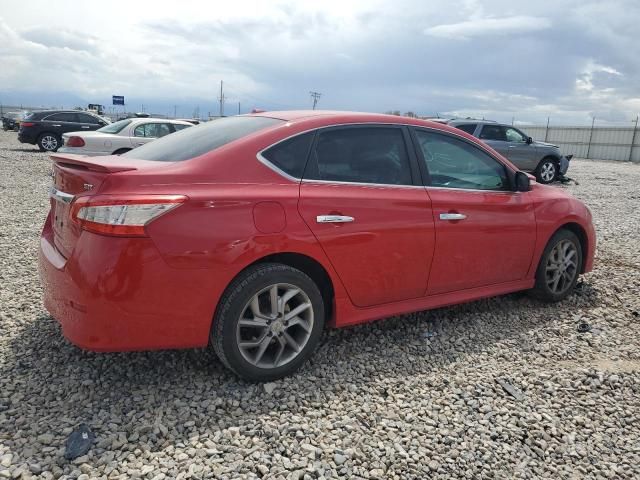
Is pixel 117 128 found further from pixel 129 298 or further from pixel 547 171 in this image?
pixel 547 171

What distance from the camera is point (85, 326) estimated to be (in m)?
2.65

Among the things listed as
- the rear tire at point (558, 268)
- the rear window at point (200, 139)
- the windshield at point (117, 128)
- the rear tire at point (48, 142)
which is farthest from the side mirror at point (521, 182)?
the rear tire at point (48, 142)

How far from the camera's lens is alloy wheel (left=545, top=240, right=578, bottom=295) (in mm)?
4527

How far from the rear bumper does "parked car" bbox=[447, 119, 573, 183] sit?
1247 cm

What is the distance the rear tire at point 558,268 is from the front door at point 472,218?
0.27 meters

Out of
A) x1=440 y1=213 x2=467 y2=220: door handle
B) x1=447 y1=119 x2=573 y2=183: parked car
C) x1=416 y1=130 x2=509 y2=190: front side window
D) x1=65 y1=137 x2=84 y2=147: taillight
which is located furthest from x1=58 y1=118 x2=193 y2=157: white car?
x1=440 y1=213 x2=467 y2=220: door handle

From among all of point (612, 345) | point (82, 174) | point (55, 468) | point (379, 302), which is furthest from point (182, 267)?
point (612, 345)

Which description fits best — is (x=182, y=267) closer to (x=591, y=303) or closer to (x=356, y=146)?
(x=356, y=146)

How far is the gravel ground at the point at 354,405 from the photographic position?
7.93ft

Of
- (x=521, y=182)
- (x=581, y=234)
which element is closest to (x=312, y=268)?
(x=521, y=182)

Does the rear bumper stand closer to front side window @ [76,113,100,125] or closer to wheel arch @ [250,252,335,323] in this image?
wheel arch @ [250,252,335,323]

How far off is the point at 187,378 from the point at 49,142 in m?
18.4

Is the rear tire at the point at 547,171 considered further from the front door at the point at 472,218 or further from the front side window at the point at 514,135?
the front door at the point at 472,218

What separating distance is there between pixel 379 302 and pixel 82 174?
198 cm
